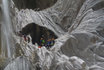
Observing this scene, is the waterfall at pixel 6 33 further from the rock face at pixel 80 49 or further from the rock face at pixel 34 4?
the rock face at pixel 34 4

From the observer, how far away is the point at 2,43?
7574 millimetres

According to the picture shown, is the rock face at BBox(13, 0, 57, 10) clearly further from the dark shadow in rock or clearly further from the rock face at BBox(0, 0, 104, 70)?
the rock face at BBox(0, 0, 104, 70)

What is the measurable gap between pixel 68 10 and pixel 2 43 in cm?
408

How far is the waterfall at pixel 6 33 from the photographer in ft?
24.9

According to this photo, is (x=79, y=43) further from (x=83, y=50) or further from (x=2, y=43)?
(x=2, y=43)

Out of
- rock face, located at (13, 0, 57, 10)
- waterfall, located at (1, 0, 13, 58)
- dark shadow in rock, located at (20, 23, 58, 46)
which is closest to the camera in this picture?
waterfall, located at (1, 0, 13, 58)

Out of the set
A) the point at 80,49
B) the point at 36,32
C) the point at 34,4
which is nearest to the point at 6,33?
the point at 80,49

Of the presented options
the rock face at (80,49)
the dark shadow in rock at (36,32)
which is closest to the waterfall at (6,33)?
the rock face at (80,49)

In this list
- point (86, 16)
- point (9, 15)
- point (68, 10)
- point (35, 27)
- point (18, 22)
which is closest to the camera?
point (86, 16)

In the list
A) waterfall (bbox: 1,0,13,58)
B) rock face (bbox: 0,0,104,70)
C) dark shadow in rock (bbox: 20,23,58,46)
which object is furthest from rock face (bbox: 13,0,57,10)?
rock face (bbox: 0,0,104,70)

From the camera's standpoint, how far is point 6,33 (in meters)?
8.00

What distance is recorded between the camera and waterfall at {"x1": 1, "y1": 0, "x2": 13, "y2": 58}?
7595 mm

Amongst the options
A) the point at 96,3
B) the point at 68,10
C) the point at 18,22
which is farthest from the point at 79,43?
the point at 18,22

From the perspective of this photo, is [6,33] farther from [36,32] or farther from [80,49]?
[36,32]
